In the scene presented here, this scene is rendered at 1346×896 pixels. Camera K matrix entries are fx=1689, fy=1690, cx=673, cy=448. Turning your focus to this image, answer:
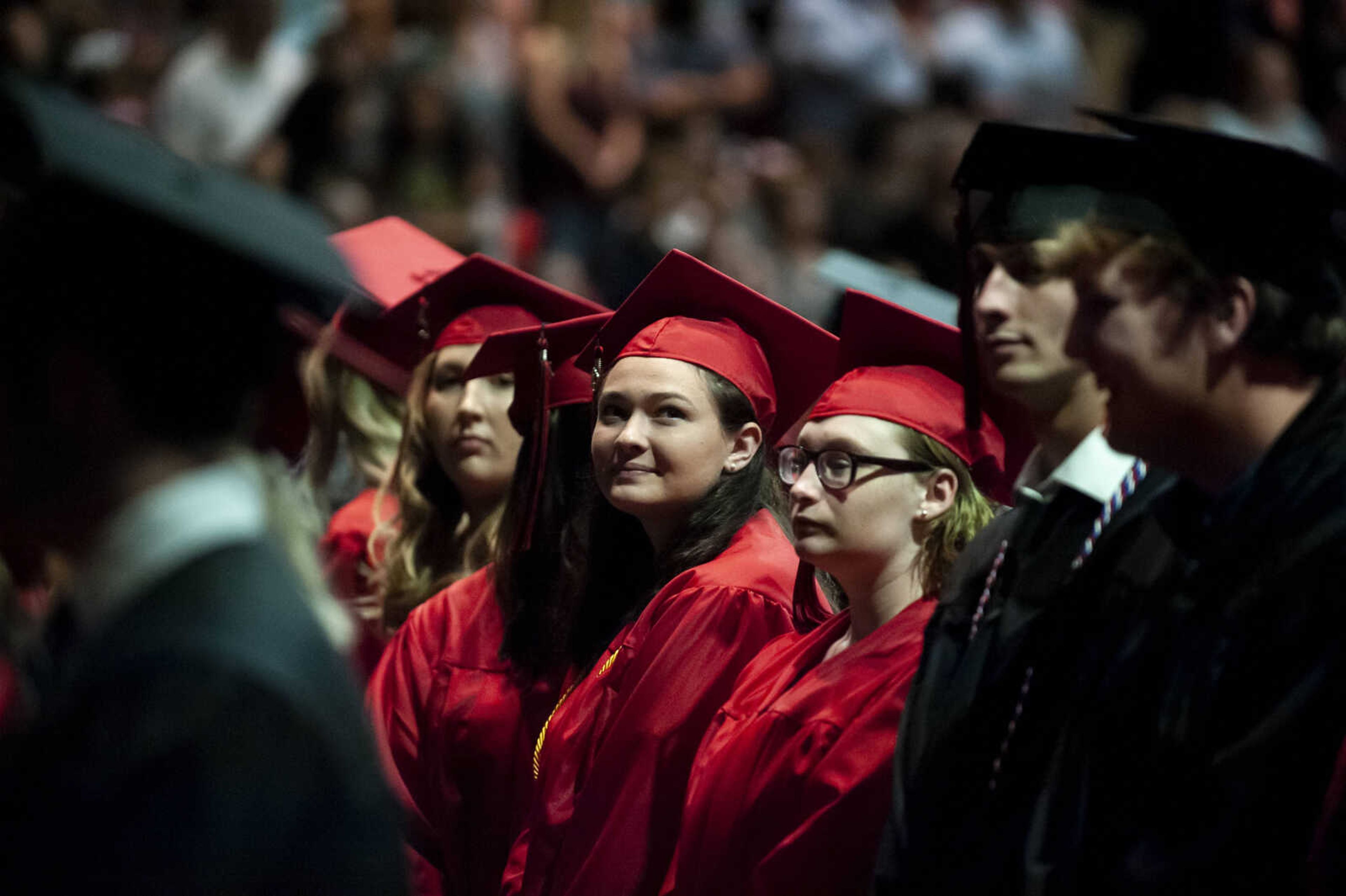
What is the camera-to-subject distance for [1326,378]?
1.98 m

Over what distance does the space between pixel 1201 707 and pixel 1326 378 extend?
419 millimetres

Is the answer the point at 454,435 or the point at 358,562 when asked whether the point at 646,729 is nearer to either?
the point at 454,435

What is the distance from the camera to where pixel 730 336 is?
10.8 feet

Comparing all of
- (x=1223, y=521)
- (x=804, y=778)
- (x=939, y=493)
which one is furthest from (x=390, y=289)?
(x=1223, y=521)

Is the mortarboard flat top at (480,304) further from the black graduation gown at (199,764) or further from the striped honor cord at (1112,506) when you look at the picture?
the black graduation gown at (199,764)

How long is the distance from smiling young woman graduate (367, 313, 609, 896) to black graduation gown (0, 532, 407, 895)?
1923 mm

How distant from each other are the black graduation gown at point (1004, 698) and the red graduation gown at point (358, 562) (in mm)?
2293

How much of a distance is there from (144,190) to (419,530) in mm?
2732

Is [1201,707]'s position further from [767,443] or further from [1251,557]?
[767,443]

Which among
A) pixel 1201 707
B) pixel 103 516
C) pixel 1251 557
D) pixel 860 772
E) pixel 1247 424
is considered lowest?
pixel 860 772

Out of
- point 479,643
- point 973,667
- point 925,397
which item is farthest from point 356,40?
point 973,667

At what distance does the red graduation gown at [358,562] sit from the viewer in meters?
4.33

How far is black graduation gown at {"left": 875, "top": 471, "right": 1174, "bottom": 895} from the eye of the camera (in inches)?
83.0

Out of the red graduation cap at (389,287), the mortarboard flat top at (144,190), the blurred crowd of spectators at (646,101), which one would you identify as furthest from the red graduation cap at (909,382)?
the blurred crowd of spectators at (646,101)
